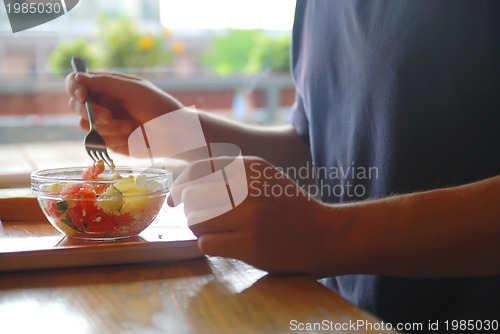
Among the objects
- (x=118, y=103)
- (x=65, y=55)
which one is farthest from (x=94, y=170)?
(x=65, y=55)

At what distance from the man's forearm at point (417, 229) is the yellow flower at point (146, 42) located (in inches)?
106

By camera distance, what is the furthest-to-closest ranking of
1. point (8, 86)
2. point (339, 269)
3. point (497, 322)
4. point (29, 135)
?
point (8, 86), point (29, 135), point (497, 322), point (339, 269)

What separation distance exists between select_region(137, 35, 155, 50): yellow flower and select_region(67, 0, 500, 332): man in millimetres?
2042

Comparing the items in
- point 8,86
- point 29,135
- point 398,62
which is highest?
point 398,62

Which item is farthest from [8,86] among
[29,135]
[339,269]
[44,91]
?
[339,269]

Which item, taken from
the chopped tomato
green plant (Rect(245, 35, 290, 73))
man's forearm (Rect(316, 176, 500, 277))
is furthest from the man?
green plant (Rect(245, 35, 290, 73))

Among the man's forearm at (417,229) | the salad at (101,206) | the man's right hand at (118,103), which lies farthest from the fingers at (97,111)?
the man's forearm at (417,229)

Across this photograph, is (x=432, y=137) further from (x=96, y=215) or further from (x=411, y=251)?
(x=96, y=215)

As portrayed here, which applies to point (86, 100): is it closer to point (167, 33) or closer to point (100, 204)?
point (100, 204)

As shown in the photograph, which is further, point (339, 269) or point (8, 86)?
point (8, 86)

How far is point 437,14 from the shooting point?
2.89 ft

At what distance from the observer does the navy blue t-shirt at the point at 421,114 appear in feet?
2.80

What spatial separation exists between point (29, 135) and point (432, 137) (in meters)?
2.06

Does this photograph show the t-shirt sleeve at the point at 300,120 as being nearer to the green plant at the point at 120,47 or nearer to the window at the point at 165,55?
the window at the point at 165,55
